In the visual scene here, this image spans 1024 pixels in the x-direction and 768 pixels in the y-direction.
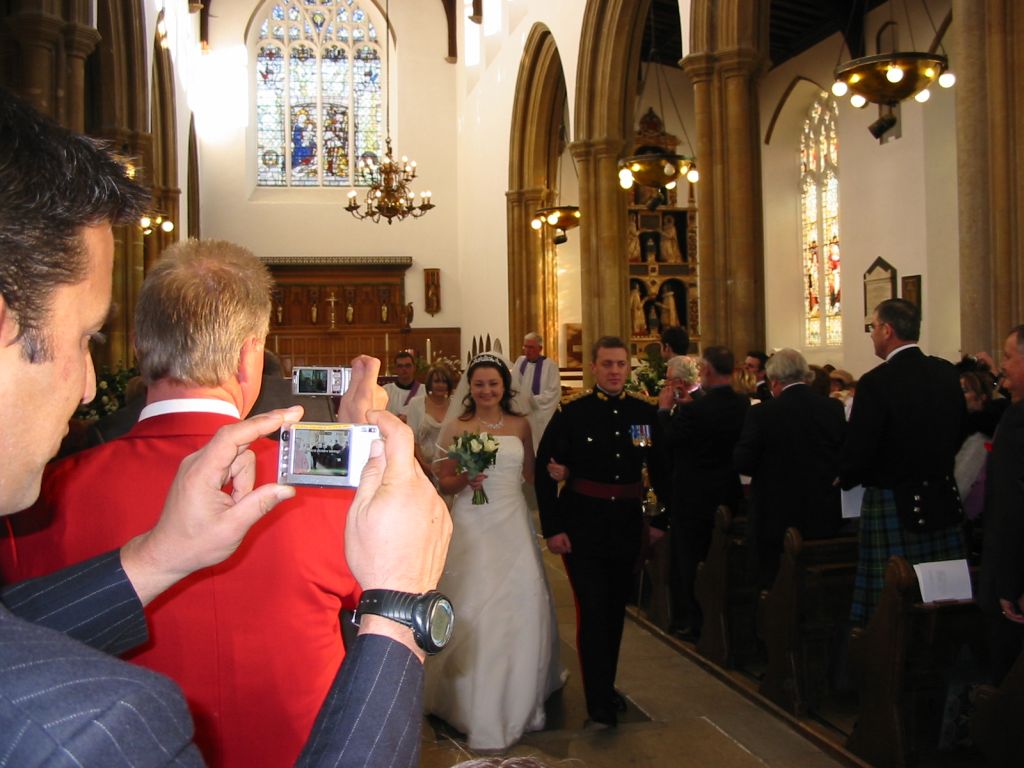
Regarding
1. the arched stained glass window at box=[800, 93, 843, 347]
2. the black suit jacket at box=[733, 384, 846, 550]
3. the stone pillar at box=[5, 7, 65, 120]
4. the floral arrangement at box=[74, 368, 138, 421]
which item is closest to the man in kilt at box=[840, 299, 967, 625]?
the black suit jacket at box=[733, 384, 846, 550]

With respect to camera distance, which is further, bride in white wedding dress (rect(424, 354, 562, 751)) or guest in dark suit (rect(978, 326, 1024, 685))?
bride in white wedding dress (rect(424, 354, 562, 751))

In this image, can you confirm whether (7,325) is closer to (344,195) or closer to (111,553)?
(111,553)

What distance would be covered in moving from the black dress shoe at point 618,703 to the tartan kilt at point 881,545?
1097 mm

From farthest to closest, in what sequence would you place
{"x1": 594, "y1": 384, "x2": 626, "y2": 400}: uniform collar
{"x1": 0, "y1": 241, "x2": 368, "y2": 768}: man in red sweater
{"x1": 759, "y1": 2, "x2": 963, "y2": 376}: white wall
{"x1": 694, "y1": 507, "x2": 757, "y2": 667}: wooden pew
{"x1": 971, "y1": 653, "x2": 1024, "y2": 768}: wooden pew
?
{"x1": 759, "y1": 2, "x2": 963, "y2": 376}: white wall → {"x1": 694, "y1": 507, "x2": 757, "y2": 667}: wooden pew → {"x1": 594, "y1": 384, "x2": 626, "y2": 400}: uniform collar → {"x1": 971, "y1": 653, "x2": 1024, "y2": 768}: wooden pew → {"x1": 0, "y1": 241, "x2": 368, "y2": 768}: man in red sweater

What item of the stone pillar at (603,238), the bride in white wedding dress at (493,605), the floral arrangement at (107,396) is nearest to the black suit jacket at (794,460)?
the bride in white wedding dress at (493,605)

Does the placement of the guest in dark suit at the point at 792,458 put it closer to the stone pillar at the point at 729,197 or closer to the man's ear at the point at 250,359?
the man's ear at the point at 250,359

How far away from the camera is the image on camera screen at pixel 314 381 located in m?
2.27

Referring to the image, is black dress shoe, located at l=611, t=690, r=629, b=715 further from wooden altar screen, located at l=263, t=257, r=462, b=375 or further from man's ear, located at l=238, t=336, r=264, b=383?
wooden altar screen, located at l=263, t=257, r=462, b=375

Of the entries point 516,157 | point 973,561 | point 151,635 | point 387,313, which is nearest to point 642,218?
point 516,157

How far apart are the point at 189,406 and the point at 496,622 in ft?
10.3

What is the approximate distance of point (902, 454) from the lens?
446 cm

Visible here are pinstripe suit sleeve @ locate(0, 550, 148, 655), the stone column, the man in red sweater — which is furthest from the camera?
the stone column

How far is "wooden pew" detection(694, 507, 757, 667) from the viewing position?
17.2 feet

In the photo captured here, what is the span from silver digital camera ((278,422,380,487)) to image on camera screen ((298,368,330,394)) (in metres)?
1.04
